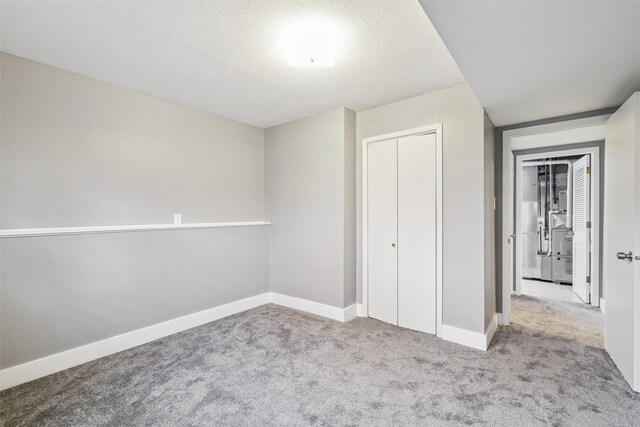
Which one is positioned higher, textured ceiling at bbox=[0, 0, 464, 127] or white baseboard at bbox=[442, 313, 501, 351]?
textured ceiling at bbox=[0, 0, 464, 127]

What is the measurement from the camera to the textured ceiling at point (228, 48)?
5.50 feet

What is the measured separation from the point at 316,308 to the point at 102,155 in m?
2.63

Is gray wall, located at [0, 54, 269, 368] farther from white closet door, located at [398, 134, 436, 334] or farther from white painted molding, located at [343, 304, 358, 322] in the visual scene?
white closet door, located at [398, 134, 436, 334]

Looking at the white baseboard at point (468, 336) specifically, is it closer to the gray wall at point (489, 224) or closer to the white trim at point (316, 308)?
the gray wall at point (489, 224)

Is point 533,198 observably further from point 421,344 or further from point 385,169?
point 421,344

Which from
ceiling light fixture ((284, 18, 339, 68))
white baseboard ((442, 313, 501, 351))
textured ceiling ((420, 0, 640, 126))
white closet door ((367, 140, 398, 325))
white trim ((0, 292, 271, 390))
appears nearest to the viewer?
textured ceiling ((420, 0, 640, 126))

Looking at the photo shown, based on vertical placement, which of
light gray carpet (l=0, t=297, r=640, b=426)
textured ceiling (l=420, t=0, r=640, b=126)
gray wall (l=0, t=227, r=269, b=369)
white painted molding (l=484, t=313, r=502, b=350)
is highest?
textured ceiling (l=420, t=0, r=640, b=126)

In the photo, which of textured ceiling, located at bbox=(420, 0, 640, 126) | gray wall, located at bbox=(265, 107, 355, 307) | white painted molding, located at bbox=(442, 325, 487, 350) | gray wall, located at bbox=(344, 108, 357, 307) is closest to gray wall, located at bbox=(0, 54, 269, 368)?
gray wall, located at bbox=(265, 107, 355, 307)

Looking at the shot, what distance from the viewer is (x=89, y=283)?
243 centimetres

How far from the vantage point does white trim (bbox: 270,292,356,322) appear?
322cm

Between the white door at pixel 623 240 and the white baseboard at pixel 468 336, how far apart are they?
0.86m

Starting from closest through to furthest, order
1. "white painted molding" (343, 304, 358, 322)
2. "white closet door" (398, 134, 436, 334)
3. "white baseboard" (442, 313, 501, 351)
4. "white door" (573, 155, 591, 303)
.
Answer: "white baseboard" (442, 313, 501, 351) < "white closet door" (398, 134, 436, 334) < "white painted molding" (343, 304, 358, 322) < "white door" (573, 155, 591, 303)

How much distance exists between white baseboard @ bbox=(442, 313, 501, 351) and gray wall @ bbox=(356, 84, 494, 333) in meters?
0.05

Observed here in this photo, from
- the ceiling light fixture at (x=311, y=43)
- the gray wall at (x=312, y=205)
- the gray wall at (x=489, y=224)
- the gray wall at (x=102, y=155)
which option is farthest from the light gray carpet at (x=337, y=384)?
the ceiling light fixture at (x=311, y=43)
